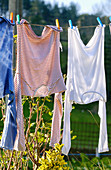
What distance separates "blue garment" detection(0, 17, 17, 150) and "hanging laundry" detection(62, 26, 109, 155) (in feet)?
1.82

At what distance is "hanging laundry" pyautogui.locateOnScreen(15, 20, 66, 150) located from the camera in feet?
7.56

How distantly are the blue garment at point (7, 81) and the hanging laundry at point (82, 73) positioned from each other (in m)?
0.55

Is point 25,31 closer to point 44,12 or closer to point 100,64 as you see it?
point 100,64

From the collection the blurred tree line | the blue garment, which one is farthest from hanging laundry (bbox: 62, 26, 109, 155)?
the blurred tree line

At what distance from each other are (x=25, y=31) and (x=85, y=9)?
2.59m

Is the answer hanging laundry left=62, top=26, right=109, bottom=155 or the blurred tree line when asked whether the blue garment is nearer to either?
hanging laundry left=62, top=26, right=109, bottom=155

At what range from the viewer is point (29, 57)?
237 cm

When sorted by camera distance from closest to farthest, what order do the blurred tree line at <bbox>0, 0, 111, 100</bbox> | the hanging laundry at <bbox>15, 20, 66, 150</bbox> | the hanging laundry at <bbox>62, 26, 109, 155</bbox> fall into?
the hanging laundry at <bbox>15, 20, 66, 150</bbox>, the hanging laundry at <bbox>62, 26, 109, 155</bbox>, the blurred tree line at <bbox>0, 0, 111, 100</bbox>

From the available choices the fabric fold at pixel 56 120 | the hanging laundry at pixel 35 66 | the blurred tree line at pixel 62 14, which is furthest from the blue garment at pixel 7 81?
the blurred tree line at pixel 62 14

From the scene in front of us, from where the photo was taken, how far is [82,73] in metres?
2.64

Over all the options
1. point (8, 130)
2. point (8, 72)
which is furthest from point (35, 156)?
point (8, 72)

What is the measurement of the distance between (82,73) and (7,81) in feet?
2.38

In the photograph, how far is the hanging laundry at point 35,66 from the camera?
2305 millimetres

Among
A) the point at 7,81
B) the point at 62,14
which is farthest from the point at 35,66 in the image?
the point at 62,14
